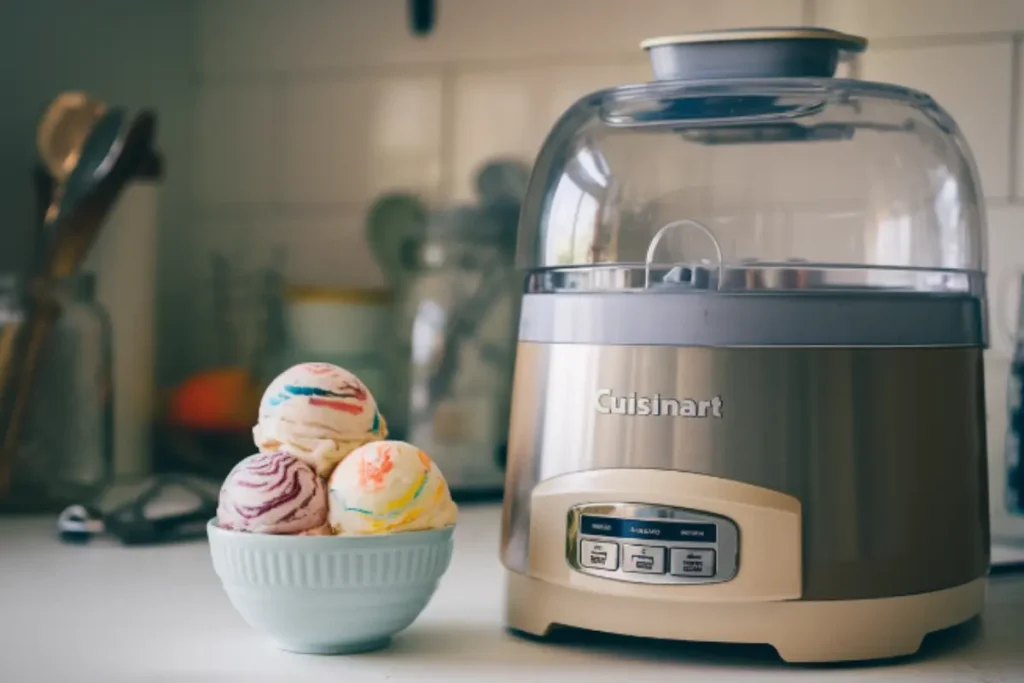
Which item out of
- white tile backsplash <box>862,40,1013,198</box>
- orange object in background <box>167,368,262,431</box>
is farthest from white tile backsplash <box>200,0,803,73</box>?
orange object in background <box>167,368,262,431</box>

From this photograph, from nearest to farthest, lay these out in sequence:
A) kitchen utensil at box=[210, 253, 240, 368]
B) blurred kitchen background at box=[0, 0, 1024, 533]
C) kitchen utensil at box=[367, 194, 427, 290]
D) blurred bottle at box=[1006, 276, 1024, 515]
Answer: blurred bottle at box=[1006, 276, 1024, 515]
blurred kitchen background at box=[0, 0, 1024, 533]
kitchen utensil at box=[367, 194, 427, 290]
kitchen utensil at box=[210, 253, 240, 368]

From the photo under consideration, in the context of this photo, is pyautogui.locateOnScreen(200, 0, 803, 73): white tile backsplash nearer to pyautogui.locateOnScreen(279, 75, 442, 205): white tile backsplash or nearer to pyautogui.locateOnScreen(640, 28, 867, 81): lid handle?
pyautogui.locateOnScreen(279, 75, 442, 205): white tile backsplash

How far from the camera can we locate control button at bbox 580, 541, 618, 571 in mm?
743

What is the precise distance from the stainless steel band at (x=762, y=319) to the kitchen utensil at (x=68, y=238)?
0.65 meters

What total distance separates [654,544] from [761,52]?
282mm

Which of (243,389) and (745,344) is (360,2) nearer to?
(243,389)

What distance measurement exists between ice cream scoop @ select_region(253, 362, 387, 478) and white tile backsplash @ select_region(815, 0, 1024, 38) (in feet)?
2.20

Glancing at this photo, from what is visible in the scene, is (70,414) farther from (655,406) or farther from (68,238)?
(655,406)

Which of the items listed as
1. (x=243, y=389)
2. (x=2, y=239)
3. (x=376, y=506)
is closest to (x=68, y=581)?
(x=376, y=506)

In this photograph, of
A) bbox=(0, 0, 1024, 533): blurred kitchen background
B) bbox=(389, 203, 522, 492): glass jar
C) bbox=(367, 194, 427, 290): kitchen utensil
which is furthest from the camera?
bbox=(367, 194, 427, 290): kitchen utensil

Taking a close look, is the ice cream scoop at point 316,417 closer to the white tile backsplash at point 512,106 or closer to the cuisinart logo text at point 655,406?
the cuisinart logo text at point 655,406

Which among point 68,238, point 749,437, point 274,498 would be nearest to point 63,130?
point 68,238

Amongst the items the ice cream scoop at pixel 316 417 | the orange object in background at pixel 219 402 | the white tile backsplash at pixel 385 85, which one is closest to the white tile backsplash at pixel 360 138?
the white tile backsplash at pixel 385 85

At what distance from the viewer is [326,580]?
0.71m
